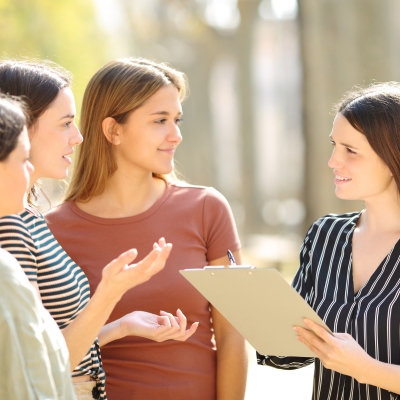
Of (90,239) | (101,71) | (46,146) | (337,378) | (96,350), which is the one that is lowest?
(337,378)

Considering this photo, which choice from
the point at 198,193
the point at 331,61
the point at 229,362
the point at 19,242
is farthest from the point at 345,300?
the point at 331,61

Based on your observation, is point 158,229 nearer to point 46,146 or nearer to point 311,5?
point 46,146

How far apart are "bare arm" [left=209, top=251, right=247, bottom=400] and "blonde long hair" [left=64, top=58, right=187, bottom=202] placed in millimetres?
711

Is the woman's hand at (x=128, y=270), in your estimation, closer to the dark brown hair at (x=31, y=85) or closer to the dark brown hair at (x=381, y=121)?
the dark brown hair at (x=31, y=85)

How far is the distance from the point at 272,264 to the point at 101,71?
966 centimetres

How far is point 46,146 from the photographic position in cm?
292

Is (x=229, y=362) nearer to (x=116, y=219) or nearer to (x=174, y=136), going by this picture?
(x=116, y=219)

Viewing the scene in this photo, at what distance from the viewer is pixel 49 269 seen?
267cm

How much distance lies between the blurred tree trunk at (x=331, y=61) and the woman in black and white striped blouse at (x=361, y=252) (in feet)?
18.0

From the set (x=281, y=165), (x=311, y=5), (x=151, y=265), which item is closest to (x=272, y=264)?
Result: (x=311, y=5)

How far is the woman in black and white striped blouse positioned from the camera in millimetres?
2809

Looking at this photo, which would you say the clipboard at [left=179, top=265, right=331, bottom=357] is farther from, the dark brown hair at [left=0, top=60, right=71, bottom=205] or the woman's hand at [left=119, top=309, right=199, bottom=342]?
the dark brown hair at [left=0, top=60, right=71, bottom=205]

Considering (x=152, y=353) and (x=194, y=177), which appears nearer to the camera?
(x=152, y=353)

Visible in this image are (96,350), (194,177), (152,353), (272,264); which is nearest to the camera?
(96,350)
